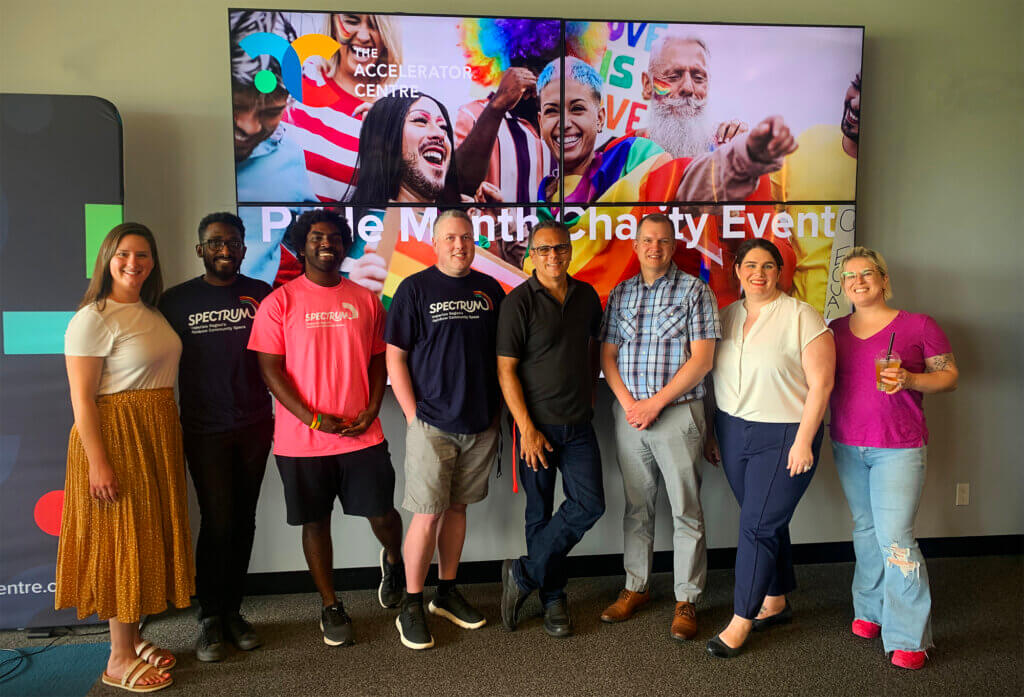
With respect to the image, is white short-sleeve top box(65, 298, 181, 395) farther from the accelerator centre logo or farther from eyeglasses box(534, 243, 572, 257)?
eyeglasses box(534, 243, 572, 257)

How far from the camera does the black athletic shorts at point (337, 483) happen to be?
8.41 feet

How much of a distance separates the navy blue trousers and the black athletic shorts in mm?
1428

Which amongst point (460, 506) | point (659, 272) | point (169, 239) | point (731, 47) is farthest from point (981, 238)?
point (169, 239)

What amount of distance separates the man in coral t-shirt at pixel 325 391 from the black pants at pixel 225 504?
0.40 feet

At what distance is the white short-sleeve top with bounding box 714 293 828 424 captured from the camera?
249 cm

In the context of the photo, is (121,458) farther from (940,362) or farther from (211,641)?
(940,362)

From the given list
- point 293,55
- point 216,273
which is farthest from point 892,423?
point 293,55

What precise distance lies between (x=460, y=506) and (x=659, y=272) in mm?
1292

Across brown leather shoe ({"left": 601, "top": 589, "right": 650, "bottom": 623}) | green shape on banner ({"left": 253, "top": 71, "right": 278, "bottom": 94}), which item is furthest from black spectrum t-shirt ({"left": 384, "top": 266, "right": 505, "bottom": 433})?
green shape on banner ({"left": 253, "top": 71, "right": 278, "bottom": 94})

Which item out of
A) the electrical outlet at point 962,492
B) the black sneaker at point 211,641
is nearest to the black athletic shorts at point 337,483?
the black sneaker at point 211,641

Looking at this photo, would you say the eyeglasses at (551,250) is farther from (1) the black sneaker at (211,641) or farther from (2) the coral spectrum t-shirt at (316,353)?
(1) the black sneaker at (211,641)

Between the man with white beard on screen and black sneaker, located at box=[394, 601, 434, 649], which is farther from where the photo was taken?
the man with white beard on screen

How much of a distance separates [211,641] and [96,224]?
1.78m

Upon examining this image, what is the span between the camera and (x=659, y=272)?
2709mm
